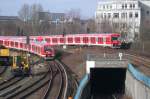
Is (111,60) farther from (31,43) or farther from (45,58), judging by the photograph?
(31,43)

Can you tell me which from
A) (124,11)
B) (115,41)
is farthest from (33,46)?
(124,11)

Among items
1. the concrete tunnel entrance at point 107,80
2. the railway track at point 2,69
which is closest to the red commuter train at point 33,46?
the railway track at point 2,69

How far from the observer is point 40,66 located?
51031 millimetres

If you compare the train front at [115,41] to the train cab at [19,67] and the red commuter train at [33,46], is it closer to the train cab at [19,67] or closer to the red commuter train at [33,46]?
the red commuter train at [33,46]

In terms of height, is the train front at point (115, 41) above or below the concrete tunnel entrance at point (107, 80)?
above

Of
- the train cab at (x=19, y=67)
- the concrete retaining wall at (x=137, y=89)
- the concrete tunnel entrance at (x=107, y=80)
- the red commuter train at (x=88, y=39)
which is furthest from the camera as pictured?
the red commuter train at (x=88, y=39)

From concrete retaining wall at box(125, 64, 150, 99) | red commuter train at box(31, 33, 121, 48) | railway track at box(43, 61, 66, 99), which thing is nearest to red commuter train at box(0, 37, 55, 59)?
red commuter train at box(31, 33, 121, 48)

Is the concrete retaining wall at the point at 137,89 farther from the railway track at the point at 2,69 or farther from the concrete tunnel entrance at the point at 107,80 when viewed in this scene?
the railway track at the point at 2,69

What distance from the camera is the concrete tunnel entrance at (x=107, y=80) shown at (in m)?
41.8

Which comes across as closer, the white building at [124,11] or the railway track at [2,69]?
the railway track at [2,69]

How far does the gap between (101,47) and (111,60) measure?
89.5ft

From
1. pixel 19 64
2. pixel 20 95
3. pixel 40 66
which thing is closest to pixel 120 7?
pixel 40 66

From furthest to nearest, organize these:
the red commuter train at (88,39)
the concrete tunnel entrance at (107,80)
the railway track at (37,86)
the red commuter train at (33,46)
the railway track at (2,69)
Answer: the red commuter train at (88,39) → the red commuter train at (33,46) → the railway track at (2,69) → the concrete tunnel entrance at (107,80) → the railway track at (37,86)

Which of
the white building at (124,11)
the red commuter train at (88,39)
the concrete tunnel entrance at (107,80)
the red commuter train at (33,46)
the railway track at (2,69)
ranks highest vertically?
the white building at (124,11)
